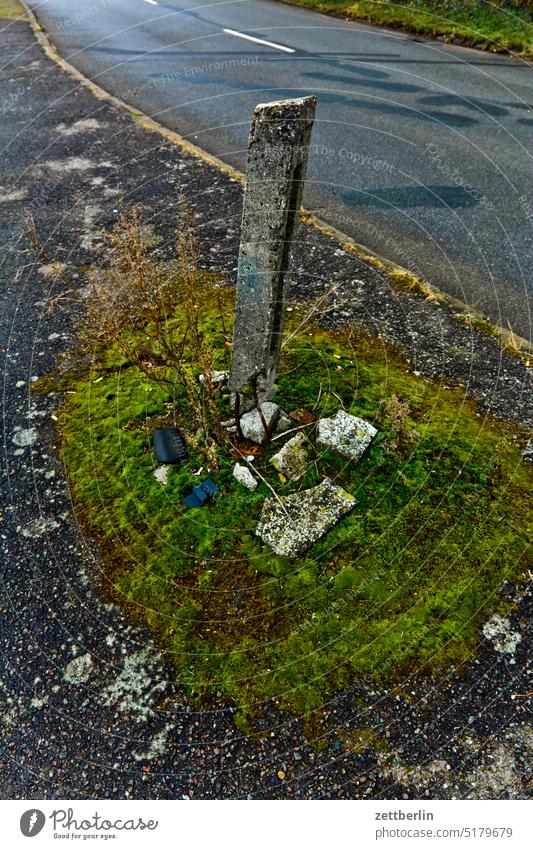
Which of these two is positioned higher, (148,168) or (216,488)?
(148,168)

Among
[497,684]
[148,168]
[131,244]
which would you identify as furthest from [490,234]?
[497,684]

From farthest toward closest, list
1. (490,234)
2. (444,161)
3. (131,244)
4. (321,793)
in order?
(444,161)
(490,234)
(131,244)
(321,793)

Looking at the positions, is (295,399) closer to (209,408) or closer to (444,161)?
(209,408)

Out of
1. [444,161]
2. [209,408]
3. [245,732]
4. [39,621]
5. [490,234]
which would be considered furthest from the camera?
[444,161]

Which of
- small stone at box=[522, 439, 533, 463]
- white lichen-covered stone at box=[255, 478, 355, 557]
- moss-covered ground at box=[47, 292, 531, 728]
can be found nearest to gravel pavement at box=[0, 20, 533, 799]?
moss-covered ground at box=[47, 292, 531, 728]

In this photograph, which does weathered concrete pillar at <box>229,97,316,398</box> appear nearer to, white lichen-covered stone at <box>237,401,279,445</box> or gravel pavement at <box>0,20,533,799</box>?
white lichen-covered stone at <box>237,401,279,445</box>

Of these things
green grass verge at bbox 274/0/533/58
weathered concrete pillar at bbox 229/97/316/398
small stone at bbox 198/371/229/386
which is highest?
green grass verge at bbox 274/0/533/58

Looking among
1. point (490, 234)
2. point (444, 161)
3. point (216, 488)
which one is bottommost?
point (216, 488)
